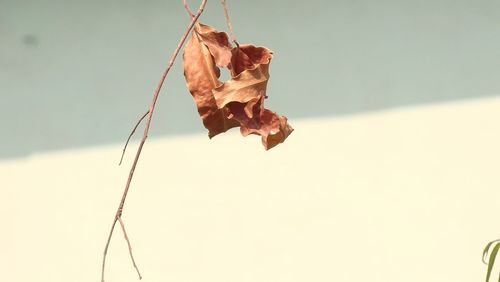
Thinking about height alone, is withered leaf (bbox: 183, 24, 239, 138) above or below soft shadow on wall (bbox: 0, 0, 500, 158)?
above

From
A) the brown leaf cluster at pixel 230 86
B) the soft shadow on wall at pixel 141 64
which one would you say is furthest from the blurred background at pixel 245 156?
the brown leaf cluster at pixel 230 86

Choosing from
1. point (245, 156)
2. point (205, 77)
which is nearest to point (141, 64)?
point (245, 156)

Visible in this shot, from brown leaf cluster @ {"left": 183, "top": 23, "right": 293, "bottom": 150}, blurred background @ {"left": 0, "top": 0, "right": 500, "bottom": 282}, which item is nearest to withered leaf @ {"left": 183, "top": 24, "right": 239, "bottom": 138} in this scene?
brown leaf cluster @ {"left": 183, "top": 23, "right": 293, "bottom": 150}

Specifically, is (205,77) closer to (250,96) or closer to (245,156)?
(250,96)

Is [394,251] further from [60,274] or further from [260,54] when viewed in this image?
[260,54]

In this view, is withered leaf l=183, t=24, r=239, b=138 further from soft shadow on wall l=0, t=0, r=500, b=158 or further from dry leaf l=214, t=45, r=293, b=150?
soft shadow on wall l=0, t=0, r=500, b=158

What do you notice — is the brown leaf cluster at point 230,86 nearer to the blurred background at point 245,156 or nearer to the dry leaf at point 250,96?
the dry leaf at point 250,96
